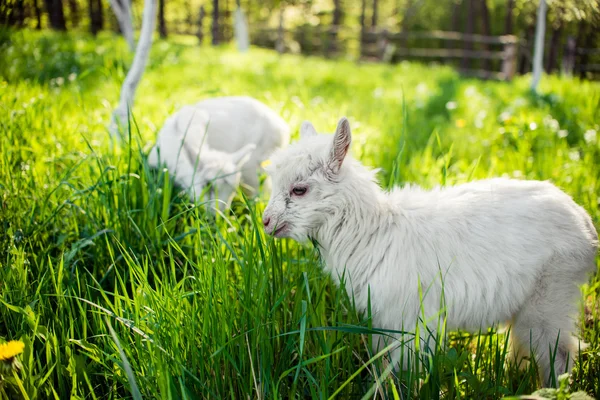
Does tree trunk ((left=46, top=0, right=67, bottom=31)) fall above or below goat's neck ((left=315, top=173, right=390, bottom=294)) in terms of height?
above

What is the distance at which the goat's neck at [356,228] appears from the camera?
223 centimetres

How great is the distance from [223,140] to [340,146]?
8.03ft

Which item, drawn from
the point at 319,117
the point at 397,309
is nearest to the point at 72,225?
the point at 397,309

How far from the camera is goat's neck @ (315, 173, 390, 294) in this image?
223 cm

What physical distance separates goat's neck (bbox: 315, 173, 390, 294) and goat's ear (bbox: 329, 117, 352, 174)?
12 centimetres

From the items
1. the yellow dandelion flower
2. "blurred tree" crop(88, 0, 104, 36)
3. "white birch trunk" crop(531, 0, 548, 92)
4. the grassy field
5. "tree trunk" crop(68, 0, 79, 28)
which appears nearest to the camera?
the yellow dandelion flower

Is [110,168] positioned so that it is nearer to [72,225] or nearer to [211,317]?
[72,225]

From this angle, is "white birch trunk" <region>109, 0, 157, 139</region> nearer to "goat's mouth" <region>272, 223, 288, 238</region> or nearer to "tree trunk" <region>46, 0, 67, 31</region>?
"goat's mouth" <region>272, 223, 288, 238</region>

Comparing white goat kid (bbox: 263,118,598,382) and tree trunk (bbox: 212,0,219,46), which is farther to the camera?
tree trunk (bbox: 212,0,219,46)

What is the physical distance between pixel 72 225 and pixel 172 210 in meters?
0.70

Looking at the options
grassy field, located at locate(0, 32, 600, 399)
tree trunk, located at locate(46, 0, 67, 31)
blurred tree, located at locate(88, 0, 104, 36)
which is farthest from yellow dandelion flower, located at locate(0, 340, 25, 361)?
blurred tree, located at locate(88, 0, 104, 36)

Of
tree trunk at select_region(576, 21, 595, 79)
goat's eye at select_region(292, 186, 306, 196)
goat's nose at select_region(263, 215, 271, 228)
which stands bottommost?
goat's nose at select_region(263, 215, 271, 228)

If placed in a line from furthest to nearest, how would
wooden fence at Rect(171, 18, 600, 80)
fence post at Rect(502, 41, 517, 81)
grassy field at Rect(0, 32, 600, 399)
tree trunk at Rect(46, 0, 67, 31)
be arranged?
1. tree trunk at Rect(46, 0, 67, 31)
2. wooden fence at Rect(171, 18, 600, 80)
3. fence post at Rect(502, 41, 517, 81)
4. grassy field at Rect(0, 32, 600, 399)

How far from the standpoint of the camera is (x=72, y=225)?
2.88 m
